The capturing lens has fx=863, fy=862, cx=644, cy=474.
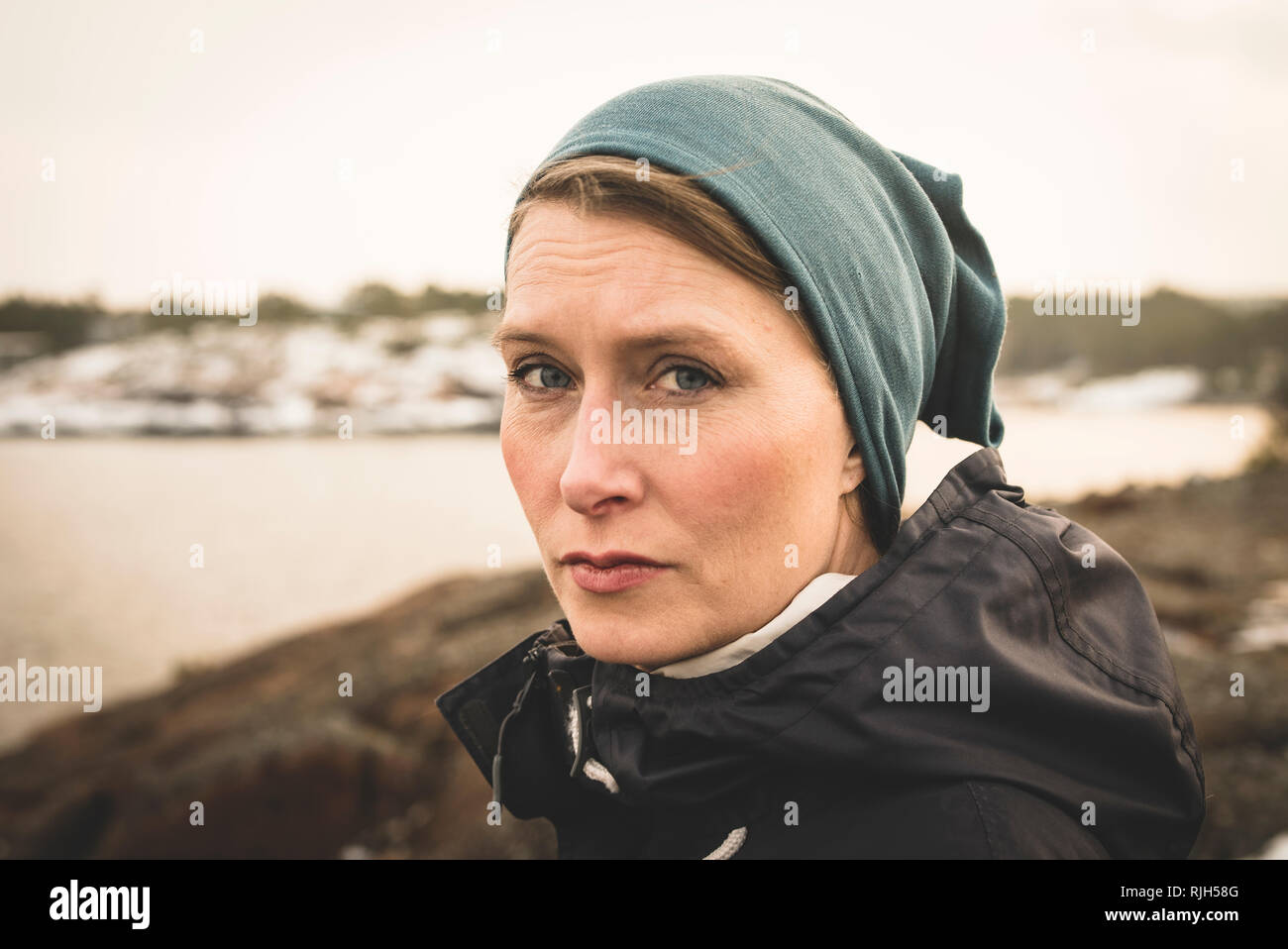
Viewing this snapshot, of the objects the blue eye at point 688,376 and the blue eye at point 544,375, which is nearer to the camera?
the blue eye at point 688,376

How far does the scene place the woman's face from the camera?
1621 mm

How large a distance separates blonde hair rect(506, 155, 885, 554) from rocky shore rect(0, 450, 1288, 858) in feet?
13.2

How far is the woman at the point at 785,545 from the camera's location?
1.50 metres

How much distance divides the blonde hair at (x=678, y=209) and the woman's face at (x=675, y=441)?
22mm

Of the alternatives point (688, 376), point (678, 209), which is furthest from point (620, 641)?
point (678, 209)

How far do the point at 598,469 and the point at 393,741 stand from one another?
5770 mm

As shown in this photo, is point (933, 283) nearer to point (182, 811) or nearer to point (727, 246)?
point (727, 246)

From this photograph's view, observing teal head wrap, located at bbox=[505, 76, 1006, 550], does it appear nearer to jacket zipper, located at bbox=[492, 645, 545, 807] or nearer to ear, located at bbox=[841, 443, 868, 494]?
ear, located at bbox=[841, 443, 868, 494]

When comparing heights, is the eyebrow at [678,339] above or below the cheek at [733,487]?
above

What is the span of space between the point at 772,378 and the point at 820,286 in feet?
0.70

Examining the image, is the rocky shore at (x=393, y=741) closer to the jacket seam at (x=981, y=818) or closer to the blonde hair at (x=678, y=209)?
the jacket seam at (x=981, y=818)

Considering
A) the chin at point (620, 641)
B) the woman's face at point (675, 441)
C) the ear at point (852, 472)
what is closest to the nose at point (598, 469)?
the woman's face at point (675, 441)

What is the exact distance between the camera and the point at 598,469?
1.62 meters

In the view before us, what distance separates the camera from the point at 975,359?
215cm
